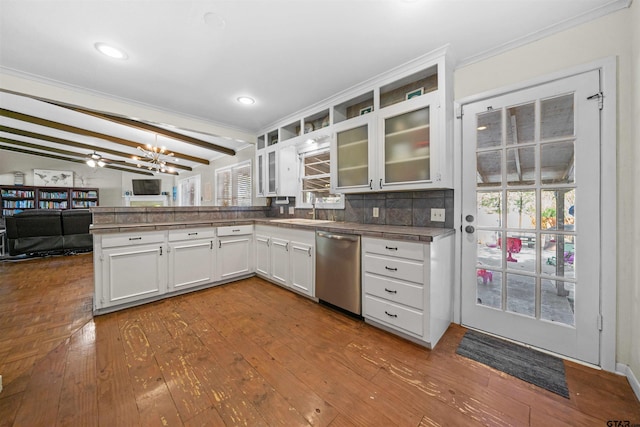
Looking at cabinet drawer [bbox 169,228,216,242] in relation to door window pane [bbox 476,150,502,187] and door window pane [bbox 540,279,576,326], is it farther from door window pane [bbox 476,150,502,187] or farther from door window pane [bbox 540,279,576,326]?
door window pane [bbox 540,279,576,326]

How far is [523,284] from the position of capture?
6.14 feet

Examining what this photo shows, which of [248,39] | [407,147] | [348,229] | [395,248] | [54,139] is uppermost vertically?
[54,139]

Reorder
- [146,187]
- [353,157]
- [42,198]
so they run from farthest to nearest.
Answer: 1. [146,187]
2. [42,198]
3. [353,157]

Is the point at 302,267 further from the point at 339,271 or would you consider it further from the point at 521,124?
the point at 521,124

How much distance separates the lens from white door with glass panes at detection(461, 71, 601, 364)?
5.27 ft

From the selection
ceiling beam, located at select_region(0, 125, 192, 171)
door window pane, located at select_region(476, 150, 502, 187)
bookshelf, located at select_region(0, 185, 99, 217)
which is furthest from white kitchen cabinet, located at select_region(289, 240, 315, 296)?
bookshelf, located at select_region(0, 185, 99, 217)

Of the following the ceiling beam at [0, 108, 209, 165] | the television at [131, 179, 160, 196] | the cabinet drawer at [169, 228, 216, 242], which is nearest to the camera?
the cabinet drawer at [169, 228, 216, 242]

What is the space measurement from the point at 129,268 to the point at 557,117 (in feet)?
13.1

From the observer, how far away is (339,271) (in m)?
2.34

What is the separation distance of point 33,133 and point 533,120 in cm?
944

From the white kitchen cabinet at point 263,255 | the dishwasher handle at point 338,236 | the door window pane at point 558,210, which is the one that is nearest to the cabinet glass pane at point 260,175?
the white kitchen cabinet at point 263,255

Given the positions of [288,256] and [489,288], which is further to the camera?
[288,256]

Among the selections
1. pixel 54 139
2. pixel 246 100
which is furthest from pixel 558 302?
pixel 54 139

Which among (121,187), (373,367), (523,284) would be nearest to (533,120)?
(523,284)
